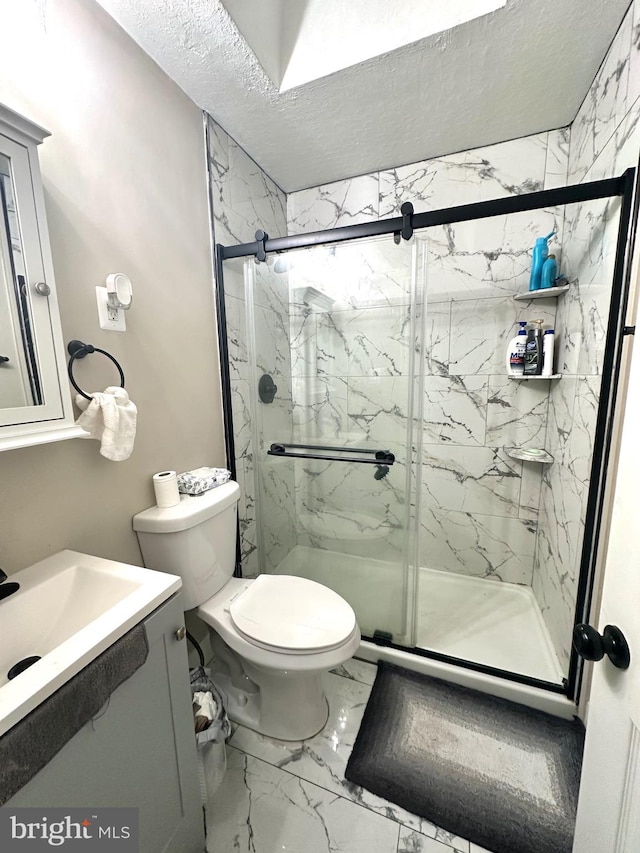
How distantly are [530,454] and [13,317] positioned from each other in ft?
7.08

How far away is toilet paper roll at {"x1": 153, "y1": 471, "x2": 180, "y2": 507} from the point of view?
125cm

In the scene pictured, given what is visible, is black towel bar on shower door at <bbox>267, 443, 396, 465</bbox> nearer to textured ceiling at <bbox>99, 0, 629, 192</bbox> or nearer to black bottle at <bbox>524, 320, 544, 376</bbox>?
black bottle at <bbox>524, 320, 544, 376</bbox>

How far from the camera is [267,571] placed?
200 centimetres

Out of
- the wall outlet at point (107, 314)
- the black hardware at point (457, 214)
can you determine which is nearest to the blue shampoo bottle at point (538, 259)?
the black hardware at point (457, 214)

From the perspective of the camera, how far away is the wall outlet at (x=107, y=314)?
108cm

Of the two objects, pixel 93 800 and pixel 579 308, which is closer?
pixel 93 800

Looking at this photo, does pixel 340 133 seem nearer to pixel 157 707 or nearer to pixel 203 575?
pixel 203 575

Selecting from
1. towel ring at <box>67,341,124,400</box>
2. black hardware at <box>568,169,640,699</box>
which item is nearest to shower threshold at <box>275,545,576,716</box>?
black hardware at <box>568,169,640,699</box>

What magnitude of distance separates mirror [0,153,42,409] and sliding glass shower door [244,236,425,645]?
38.5 inches

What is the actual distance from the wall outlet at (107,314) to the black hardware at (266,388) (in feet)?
2.61

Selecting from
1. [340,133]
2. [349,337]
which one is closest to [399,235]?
[349,337]

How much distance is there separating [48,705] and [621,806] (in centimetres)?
92

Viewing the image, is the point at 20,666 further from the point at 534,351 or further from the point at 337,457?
the point at 534,351

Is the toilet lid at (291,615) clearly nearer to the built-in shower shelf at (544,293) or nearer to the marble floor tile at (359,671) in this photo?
the marble floor tile at (359,671)
